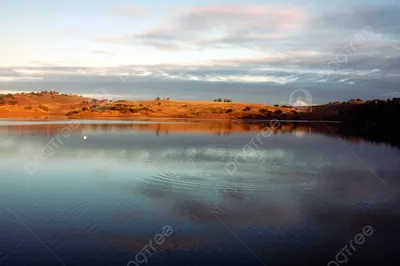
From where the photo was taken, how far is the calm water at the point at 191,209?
8.94 metres

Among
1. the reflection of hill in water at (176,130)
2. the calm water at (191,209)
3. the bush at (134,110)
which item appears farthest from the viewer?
the bush at (134,110)

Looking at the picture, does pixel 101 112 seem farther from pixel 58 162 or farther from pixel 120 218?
pixel 120 218

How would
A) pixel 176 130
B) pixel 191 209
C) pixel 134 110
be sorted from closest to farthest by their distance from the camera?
pixel 191 209, pixel 176 130, pixel 134 110

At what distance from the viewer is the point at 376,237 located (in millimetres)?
10312

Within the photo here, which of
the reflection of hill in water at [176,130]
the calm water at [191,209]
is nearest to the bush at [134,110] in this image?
the reflection of hill in water at [176,130]

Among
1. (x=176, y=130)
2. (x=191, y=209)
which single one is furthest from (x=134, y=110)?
(x=191, y=209)

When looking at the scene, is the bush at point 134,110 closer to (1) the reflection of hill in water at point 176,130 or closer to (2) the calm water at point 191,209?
(1) the reflection of hill in water at point 176,130

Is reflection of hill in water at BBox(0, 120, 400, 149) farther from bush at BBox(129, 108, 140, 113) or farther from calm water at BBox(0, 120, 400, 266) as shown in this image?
bush at BBox(129, 108, 140, 113)

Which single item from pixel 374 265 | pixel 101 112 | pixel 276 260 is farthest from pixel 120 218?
pixel 101 112

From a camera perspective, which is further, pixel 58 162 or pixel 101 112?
pixel 101 112

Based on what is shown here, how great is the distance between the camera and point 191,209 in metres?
12.1

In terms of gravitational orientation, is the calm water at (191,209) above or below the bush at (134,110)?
below

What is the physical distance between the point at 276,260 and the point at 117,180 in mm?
8603

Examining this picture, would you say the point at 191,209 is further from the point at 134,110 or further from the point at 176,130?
the point at 134,110
